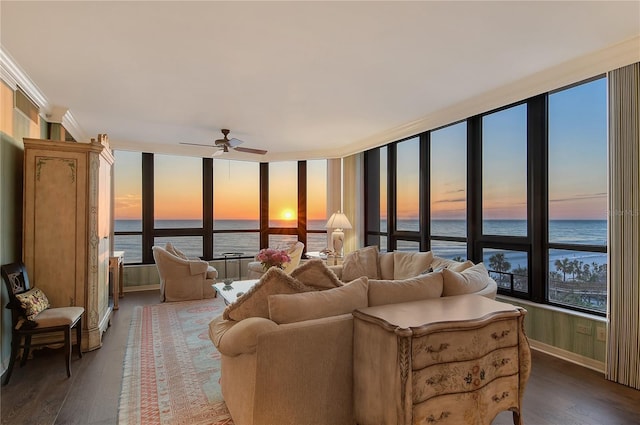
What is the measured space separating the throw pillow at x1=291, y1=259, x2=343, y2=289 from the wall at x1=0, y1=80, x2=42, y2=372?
8.90ft

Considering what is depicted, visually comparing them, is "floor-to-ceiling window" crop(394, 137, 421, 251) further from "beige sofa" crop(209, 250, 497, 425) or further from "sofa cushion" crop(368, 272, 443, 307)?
"beige sofa" crop(209, 250, 497, 425)

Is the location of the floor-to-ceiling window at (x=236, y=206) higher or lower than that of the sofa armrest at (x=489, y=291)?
higher

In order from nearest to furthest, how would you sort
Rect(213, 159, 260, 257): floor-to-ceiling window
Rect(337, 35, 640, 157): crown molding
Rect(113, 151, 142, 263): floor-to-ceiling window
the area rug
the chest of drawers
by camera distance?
the chest of drawers
the area rug
Rect(337, 35, 640, 157): crown molding
Rect(113, 151, 142, 263): floor-to-ceiling window
Rect(213, 159, 260, 257): floor-to-ceiling window

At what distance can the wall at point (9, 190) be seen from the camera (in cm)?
307

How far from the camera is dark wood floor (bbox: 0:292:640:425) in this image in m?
2.38

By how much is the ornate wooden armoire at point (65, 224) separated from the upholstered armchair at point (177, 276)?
6.49 ft

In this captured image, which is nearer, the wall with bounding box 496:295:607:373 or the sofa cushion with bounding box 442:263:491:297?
the sofa cushion with bounding box 442:263:491:297

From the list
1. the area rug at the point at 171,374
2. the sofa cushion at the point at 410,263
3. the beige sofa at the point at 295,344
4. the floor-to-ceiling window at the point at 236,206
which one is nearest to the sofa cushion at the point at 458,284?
the beige sofa at the point at 295,344

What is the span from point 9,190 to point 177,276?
2757 mm

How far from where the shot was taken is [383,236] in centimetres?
645

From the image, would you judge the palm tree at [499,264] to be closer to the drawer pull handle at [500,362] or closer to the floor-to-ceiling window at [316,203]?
the drawer pull handle at [500,362]

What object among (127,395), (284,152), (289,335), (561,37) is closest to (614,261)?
A: (561,37)

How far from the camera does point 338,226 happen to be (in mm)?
6211

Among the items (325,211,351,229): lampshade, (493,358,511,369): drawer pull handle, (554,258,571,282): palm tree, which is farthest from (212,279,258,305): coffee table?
(554,258,571,282): palm tree
